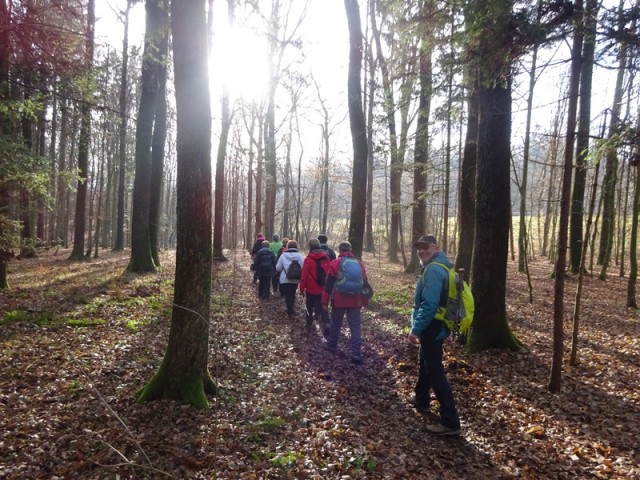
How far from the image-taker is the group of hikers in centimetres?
487

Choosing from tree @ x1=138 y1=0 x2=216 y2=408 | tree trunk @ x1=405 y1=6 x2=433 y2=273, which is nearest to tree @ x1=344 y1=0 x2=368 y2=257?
tree trunk @ x1=405 y1=6 x2=433 y2=273

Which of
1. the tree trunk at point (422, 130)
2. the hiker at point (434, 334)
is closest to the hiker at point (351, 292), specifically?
the hiker at point (434, 334)

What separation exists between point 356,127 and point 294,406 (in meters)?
9.17

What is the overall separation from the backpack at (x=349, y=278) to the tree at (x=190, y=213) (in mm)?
2973

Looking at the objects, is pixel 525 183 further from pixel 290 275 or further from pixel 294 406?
pixel 294 406

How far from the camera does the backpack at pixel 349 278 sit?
7.30m

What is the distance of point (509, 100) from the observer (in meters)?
7.24

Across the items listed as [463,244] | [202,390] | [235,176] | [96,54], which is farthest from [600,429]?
[235,176]

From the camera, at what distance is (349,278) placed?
24.1 feet

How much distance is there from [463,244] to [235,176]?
31.0 m

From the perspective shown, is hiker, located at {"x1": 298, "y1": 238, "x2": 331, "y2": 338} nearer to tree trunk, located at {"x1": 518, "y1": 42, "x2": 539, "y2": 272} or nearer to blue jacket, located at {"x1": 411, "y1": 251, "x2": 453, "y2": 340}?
blue jacket, located at {"x1": 411, "y1": 251, "x2": 453, "y2": 340}

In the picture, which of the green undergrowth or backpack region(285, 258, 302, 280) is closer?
backpack region(285, 258, 302, 280)

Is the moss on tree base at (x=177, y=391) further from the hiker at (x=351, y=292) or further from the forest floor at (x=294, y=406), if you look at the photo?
the hiker at (x=351, y=292)

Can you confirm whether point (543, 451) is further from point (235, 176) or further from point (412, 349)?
point (235, 176)
